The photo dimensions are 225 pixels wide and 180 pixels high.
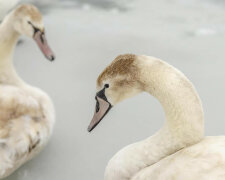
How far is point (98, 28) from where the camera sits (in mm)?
3807

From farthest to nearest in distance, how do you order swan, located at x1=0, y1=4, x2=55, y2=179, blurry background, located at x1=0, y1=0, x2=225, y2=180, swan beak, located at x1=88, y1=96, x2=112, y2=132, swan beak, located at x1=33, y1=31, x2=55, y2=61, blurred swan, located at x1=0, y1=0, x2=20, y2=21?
blurred swan, located at x1=0, y1=0, x2=20, y2=21, swan beak, located at x1=33, y1=31, x2=55, y2=61, blurry background, located at x1=0, y1=0, x2=225, y2=180, swan, located at x1=0, y1=4, x2=55, y2=179, swan beak, located at x1=88, y1=96, x2=112, y2=132

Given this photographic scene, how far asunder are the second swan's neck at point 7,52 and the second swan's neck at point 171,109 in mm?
1083

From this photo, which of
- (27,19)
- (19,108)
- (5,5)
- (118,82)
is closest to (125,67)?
(118,82)

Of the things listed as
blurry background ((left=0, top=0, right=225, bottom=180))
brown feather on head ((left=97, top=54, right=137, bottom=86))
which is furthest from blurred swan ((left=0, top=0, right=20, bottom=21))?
brown feather on head ((left=97, top=54, right=137, bottom=86))

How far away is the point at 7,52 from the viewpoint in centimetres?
260

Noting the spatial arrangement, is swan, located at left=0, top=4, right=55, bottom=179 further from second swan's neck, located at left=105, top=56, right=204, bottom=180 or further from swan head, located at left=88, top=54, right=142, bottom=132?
second swan's neck, located at left=105, top=56, right=204, bottom=180

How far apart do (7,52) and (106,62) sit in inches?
36.6

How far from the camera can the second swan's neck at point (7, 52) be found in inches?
102

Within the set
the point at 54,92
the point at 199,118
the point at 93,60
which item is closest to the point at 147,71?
the point at 199,118

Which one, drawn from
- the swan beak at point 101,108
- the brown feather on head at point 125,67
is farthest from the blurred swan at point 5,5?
the brown feather on head at point 125,67

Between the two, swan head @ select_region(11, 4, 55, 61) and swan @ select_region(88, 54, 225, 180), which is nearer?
swan @ select_region(88, 54, 225, 180)

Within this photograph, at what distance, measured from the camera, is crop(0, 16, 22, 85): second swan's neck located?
2596 mm

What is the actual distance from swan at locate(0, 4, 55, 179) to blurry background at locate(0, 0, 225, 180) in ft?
0.61

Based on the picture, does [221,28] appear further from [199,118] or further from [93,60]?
[199,118]
